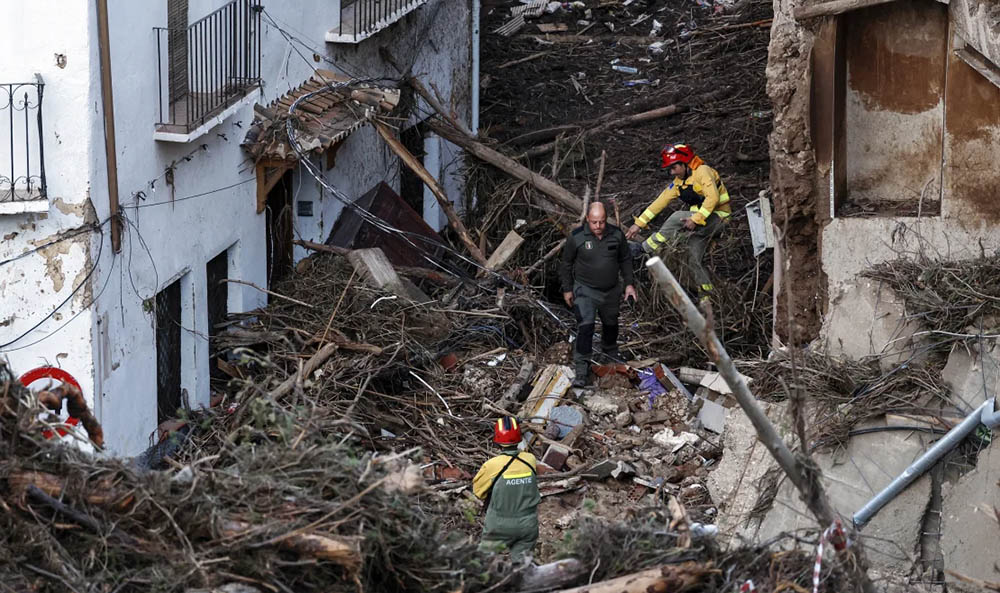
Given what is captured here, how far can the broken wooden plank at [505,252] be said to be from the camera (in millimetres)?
15180

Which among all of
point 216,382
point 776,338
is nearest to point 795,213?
point 776,338

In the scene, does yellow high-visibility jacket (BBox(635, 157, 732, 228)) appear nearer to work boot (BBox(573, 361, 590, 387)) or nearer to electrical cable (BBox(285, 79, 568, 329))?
electrical cable (BBox(285, 79, 568, 329))

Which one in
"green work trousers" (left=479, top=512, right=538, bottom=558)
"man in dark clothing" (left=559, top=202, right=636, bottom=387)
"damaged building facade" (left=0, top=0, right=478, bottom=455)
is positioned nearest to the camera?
"green work trousers" (left=479, top=512, right=538, bottom=558)

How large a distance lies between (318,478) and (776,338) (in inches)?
257

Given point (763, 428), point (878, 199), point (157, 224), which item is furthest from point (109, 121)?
point (878, 199)

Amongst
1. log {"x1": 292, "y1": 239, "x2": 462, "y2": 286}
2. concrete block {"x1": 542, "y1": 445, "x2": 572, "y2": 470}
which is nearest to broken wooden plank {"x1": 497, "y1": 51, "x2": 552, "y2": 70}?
log {"x1": 292, "y1": 239, "x2": 462, "y2": 286}

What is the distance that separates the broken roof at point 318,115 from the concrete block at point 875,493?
6.03 meters

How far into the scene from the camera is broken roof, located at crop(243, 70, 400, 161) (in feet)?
41.3

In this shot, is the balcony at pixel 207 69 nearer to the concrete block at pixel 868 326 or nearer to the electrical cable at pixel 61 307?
the electrical cable at pixel 61 307

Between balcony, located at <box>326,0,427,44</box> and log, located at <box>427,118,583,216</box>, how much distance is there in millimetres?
A: 1722

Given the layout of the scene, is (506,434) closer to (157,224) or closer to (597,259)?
(157,224)

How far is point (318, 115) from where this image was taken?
13.6 meters

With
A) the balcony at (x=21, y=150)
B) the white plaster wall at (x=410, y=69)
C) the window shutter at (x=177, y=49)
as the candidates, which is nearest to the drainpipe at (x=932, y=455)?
the balcony at (x=21, y=150)

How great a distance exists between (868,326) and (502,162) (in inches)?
320
